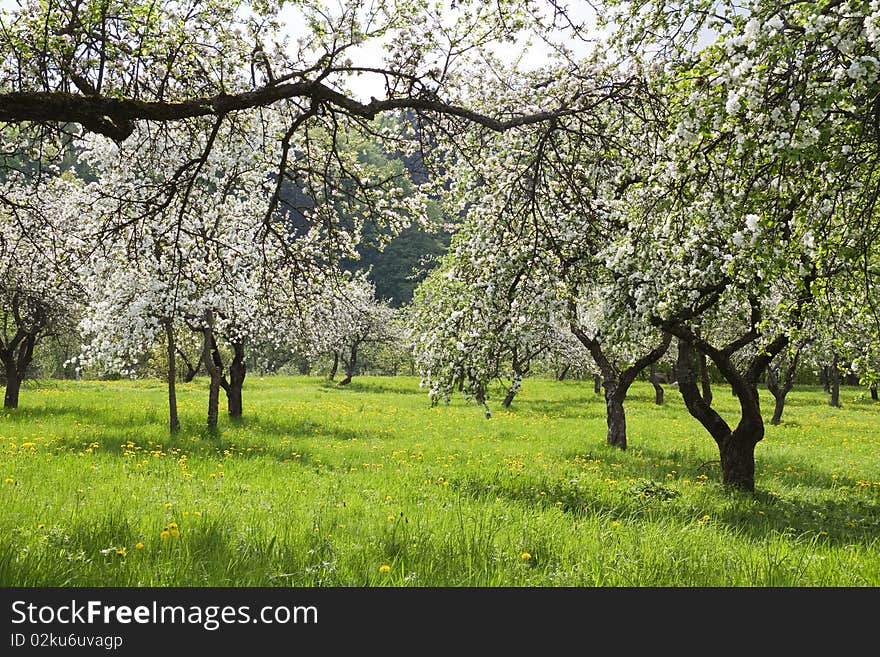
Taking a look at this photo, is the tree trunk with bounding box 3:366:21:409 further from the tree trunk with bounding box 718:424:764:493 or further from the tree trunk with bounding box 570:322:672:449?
the tree trunk with bounding box 718:424:764:493

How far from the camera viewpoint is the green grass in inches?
204

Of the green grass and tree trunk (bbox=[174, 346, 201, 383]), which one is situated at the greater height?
tree trunk (bbox=[174, 346, 201, 383])

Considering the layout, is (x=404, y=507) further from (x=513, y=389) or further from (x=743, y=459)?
(x=743, y=459)

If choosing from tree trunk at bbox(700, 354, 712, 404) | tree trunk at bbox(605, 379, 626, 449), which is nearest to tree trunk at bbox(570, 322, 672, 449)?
tree trunk at bbox(605, 379, 626, 449)

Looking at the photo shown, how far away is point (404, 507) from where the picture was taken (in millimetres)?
7969

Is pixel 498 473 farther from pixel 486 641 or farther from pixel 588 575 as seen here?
pixel 486 641

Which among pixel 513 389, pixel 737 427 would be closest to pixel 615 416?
pixel 737 427

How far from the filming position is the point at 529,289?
1161 cm

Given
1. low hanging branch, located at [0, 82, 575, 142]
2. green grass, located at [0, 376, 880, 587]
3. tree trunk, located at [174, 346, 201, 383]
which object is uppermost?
low hanging branch, located at [0, 82, 575, 142]

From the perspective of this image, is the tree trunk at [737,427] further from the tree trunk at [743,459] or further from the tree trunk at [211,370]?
the tree trunk at [211,370]

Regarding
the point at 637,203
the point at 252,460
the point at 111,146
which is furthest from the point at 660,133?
the point at 111,146

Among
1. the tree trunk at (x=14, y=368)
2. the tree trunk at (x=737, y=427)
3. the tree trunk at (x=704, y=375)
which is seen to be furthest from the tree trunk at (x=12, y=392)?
the tree trunk at (x=704, y=375)

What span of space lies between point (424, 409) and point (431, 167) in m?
22.8

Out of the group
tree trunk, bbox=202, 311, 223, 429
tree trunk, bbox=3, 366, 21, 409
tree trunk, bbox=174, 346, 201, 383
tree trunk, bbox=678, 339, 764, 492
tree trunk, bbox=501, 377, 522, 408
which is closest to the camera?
tree trunk, bbox=678, 339, 764, 492
